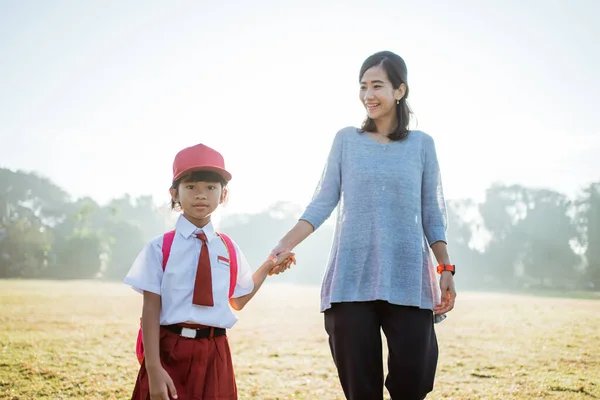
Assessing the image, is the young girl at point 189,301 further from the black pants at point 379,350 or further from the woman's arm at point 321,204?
the black pants at point 379,350

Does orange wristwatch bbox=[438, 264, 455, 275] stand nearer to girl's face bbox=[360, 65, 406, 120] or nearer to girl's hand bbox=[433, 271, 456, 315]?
girl's hand bbox=[433, 271, 456, 315]

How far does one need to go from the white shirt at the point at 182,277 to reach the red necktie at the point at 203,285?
0.11 feet

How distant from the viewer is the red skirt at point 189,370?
232cm

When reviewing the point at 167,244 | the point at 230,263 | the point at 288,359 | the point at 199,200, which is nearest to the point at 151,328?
the point at 167,244

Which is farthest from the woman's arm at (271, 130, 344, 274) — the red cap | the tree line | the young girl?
the tree line

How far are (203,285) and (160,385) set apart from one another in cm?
42

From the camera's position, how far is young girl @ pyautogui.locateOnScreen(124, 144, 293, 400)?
2295 mm

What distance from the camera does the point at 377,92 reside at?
270cm

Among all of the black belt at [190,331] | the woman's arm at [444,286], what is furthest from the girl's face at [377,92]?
the black belt at [190,331]

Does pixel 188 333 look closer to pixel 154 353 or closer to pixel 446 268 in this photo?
pixel 154 353

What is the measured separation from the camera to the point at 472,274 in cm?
4609

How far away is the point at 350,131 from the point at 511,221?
47445mm

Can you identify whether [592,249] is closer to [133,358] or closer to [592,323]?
[592,323]

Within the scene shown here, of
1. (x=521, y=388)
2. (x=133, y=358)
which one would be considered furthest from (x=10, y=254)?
(x=521, y=388)
